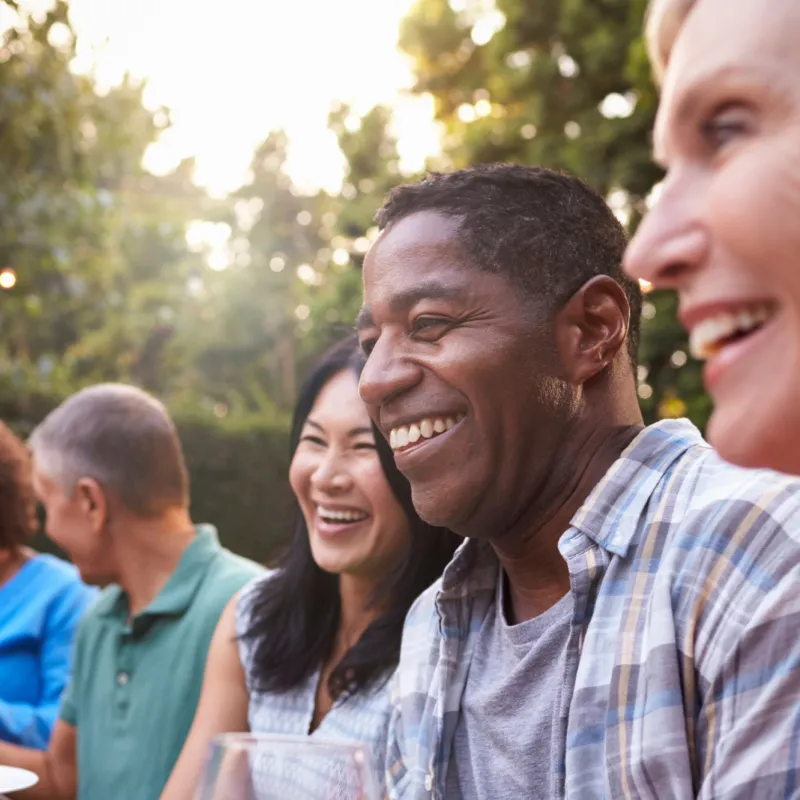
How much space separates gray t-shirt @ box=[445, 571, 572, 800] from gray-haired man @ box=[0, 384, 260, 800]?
1.81m

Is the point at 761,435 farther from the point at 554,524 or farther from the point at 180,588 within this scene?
the point at 180,588

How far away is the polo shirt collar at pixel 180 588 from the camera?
3777 mm

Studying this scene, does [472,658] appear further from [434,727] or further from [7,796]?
[7,796]

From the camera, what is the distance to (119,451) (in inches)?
159

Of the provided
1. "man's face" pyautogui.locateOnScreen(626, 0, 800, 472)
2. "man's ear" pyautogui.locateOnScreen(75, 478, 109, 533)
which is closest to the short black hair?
"man's face" pyautogui.locateOnScreen(626, 0, 800, 472)

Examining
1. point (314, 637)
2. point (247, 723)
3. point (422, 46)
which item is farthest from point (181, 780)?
point (422, 46)

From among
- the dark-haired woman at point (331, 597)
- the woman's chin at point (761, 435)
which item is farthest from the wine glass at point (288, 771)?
the dark-haired woman at point (331, 597)

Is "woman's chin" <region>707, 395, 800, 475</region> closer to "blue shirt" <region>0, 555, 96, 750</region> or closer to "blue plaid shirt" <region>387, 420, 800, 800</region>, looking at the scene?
"blue plaid shirt" <region>387, 420, 800, 800</region>

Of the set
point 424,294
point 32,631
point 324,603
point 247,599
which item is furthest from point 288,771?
point 32,631

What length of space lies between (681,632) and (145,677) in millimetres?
2609

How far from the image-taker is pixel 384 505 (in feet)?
9.93

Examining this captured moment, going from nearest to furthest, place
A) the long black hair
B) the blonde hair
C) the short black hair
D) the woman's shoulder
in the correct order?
the blonde hair, the short black hair, the long black hair, the woman's shoulder

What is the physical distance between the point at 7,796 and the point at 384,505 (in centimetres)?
187

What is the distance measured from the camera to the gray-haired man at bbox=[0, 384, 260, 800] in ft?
11.9
